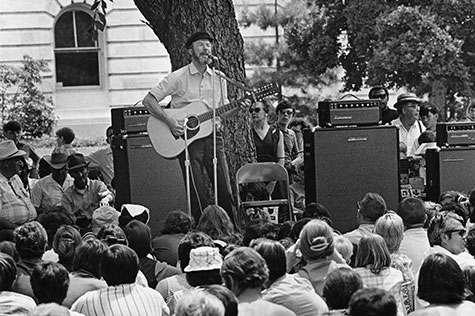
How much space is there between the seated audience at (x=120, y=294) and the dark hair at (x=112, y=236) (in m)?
1.05

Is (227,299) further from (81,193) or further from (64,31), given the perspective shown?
(64,31)

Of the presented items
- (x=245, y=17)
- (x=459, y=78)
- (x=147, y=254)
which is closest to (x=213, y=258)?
(x=147, y=254)

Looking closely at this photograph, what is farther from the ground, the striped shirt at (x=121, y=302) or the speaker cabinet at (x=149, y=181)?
the speaker cabinet at (x=149, y=181)

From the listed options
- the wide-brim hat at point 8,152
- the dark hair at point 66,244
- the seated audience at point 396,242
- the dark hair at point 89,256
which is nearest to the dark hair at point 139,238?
the dark hair at point 66,244

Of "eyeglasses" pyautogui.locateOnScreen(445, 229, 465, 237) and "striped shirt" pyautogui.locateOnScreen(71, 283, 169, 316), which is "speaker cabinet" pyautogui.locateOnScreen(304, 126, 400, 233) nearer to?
"eyeglasses" pyautogui.locateOnScreen(445, 229, 465, 237)

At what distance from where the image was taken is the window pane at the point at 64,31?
24031mm

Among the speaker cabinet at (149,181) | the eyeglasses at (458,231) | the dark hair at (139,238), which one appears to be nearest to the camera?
the eyeglasses at (458,231)

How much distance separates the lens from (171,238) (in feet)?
26.9

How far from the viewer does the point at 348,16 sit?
1912 centimetres

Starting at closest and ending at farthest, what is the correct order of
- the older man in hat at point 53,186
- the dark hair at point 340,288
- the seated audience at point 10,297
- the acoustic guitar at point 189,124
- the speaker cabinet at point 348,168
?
the dark hair at point 340,288
the seated audience at point 10,297
the acoustic guitar at point 189,124
the speaker cabinet at point 348,168
the older man in hat at point 53,186

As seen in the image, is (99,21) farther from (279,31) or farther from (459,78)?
(279,31)

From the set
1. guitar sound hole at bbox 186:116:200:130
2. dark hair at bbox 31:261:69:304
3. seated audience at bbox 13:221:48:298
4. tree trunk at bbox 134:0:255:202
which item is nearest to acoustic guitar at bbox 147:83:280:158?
guitar sound hole at bbox 186:116:200:130

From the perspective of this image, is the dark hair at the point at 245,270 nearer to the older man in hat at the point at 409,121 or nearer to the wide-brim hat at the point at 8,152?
the wide-brim hat at the point at 8,152

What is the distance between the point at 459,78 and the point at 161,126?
9733 millimetres
